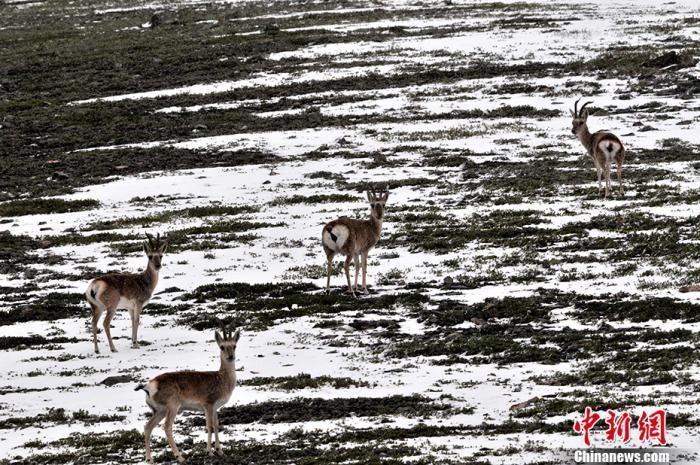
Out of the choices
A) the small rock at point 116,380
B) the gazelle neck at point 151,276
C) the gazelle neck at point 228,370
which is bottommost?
the gazelle neck at point 228,370

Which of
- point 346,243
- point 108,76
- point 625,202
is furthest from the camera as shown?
point 108,76

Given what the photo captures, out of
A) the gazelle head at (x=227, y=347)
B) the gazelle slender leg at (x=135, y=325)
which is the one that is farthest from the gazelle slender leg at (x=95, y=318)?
the gazelle head at (x=227, y=347)

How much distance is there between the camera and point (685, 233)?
79.4 ft

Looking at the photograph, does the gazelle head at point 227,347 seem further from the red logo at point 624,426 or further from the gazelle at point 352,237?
the gazelle at point 352,237

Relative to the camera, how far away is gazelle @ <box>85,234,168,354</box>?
1922cm

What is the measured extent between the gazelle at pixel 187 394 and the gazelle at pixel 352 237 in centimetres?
813

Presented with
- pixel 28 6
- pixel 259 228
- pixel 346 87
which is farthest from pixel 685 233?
pixel 28 6

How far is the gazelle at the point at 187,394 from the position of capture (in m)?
12.8

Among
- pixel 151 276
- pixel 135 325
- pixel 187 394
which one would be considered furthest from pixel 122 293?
pixel 187 394

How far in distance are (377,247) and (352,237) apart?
4.70 meters

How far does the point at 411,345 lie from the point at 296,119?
27663 millimetres

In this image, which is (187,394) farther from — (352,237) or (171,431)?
(352,237)

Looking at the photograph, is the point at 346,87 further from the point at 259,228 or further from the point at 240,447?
the point at 240,447

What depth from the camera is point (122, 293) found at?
768 inches
